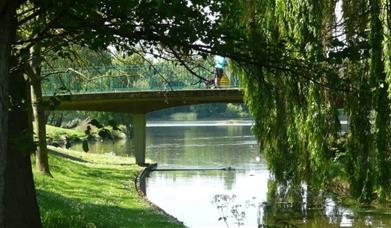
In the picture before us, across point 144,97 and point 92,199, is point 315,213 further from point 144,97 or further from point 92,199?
point 144,97

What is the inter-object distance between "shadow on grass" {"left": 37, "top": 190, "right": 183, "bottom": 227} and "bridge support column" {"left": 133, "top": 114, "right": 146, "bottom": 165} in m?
17.9

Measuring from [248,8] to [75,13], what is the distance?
146 inches

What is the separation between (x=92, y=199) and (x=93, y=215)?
13.5 ft

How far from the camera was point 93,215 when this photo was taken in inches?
479

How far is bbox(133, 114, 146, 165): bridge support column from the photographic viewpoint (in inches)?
1321

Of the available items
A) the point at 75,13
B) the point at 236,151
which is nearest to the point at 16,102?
the point at 75,13

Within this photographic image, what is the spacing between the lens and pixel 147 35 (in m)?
4.61

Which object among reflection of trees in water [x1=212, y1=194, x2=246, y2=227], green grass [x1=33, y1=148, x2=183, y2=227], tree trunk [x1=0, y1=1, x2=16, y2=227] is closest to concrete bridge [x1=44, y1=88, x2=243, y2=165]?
green grass [x1=33, y1=148, x2=183, y2=227]

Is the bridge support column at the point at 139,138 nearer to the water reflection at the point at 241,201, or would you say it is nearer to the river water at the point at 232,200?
the river water at the point at 232,200

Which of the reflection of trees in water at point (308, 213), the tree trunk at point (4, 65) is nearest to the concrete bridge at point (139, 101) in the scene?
the reflection of trees in water at point (308, 213)

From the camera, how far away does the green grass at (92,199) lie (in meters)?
11.0

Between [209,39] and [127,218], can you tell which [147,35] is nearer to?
[209,39]

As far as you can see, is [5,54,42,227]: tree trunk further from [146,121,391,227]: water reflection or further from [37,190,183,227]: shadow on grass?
[146,121,391,227]: water reflection

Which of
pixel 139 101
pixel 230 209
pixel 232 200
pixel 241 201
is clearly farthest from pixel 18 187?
pixel 139 101
